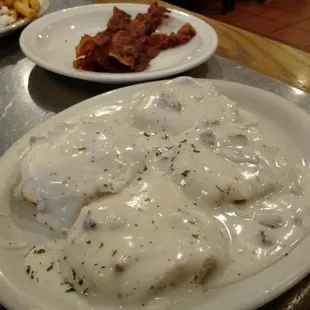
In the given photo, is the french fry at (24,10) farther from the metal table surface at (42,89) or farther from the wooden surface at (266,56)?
the wooden surface at (266,56)

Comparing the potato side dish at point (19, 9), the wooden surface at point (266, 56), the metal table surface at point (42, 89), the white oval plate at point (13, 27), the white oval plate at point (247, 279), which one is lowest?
the metal table surface at point (42, 89)

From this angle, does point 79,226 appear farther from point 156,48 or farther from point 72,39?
point 72,39

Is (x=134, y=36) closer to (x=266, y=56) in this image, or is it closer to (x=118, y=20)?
(x=118, y=20)

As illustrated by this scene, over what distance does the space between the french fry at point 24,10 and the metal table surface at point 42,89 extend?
0.47 feet

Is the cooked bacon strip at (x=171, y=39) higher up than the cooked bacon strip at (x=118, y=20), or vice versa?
the cooked bacon strip at (x=118, y=20)

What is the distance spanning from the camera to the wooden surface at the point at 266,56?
1.31 metres

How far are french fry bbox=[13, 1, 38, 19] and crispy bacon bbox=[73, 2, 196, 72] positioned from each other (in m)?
0.26

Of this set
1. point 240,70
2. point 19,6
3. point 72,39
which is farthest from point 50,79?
point 240,70

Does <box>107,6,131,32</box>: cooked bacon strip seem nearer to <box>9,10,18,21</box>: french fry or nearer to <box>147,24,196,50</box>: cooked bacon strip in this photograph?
<box>147,24,196,50</box>: cooked bacon strip

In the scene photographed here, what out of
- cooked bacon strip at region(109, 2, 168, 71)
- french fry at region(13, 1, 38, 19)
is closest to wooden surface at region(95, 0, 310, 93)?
cooked bacon strip at region(109, 2, 168, 71)

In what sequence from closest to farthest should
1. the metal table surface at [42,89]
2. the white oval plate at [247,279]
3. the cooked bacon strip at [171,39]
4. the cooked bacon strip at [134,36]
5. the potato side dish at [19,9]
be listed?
1. the white oval plate at [247,279]
2. the metal table surface at [42,89]
3. the cooked bacon strip at [134,36]
4. the cooked bacon strip at [171,39]
5. the potato side dish at [19,9]

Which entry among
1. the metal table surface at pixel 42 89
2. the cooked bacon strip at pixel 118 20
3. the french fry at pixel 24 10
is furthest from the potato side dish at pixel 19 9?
the cooked bacon strip at pixel 118 20

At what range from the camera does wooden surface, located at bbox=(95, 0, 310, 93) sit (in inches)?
51.6

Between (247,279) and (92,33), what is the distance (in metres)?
1.10
